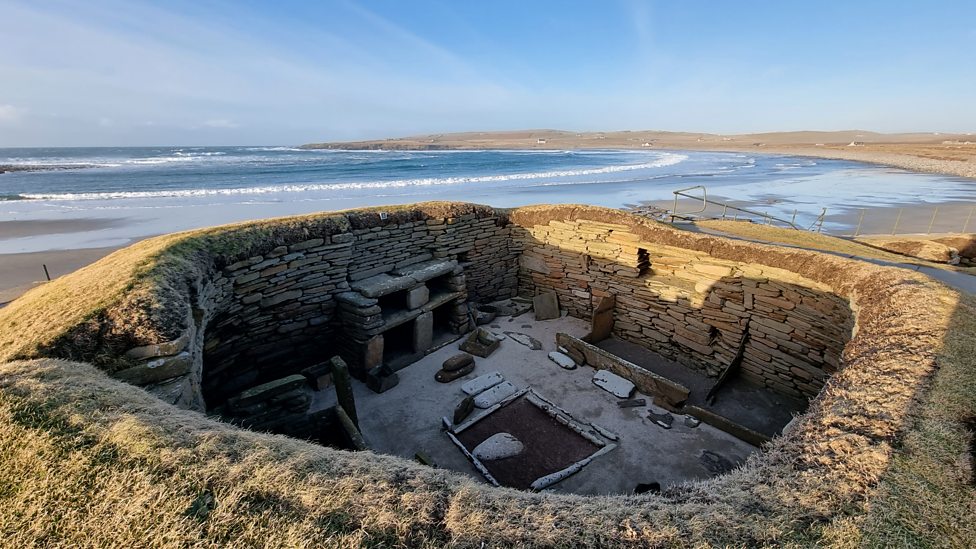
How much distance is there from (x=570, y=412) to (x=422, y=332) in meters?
3.95

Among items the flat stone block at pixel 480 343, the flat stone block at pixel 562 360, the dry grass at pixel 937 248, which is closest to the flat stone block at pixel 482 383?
the flat stone block at pixel 480 343

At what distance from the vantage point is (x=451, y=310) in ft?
35.3

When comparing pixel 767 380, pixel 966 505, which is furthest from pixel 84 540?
pixel 767 380

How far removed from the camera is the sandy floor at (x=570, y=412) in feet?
21.1

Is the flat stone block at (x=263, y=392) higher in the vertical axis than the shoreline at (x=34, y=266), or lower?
higher

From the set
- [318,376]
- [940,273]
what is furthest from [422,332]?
[940,273]

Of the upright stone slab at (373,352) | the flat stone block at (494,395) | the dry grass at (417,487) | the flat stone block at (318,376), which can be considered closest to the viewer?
the dry grass at (417,487)

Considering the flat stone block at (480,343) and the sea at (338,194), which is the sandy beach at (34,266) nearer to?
the sea at (338,194)

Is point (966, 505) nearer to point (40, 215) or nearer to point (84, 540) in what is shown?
point (84, 540)

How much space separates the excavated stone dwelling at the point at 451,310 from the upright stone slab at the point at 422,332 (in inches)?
1.0

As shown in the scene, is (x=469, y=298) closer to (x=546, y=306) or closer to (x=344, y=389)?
(x=546, y=306)

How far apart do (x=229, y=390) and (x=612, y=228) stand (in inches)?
370

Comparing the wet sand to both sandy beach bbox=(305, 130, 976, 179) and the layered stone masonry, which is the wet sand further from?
sandy beach bbox=(305, 130, 976, 179)

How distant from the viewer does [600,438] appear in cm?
707
